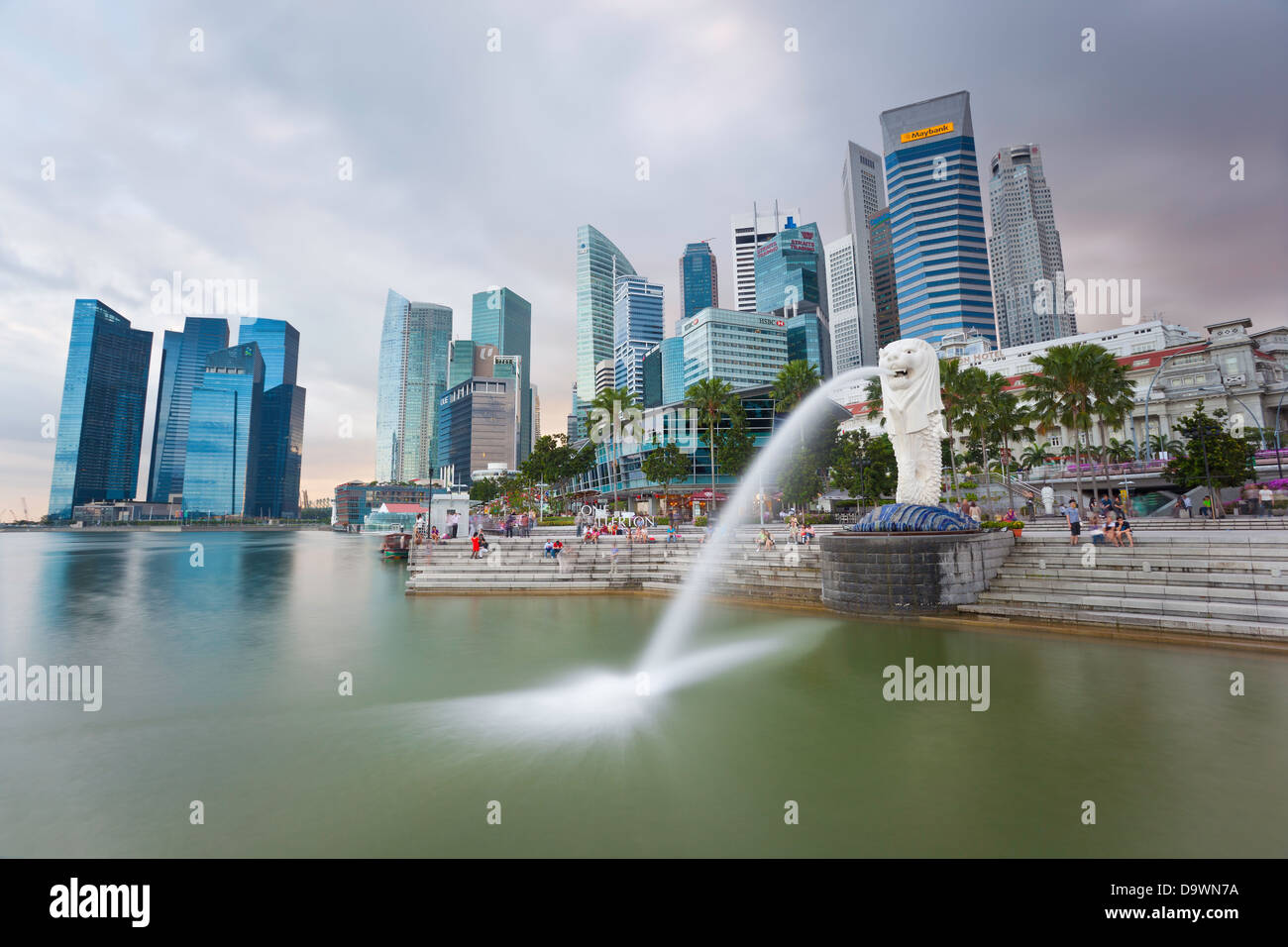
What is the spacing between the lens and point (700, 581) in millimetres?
22328

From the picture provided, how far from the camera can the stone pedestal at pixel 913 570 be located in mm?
15852

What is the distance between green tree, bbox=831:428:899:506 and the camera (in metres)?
A: 43.3

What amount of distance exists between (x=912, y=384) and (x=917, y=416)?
110cm

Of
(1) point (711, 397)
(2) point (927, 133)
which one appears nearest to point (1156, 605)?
(1) point (711, 397)

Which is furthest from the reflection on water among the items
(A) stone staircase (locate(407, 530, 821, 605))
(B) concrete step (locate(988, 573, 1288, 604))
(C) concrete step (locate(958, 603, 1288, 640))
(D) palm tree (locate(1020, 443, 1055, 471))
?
(D) palm tree (locate(1020, 443, 1055, 471))

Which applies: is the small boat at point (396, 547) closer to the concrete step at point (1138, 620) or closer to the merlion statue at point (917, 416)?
the merlion statue at point (917, 416)

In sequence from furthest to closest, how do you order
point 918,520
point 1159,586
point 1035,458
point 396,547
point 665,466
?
point 1035,458 → point 665,466 → point 396,547 → point 918,520 → point 1159,586

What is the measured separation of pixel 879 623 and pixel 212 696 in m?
16.2

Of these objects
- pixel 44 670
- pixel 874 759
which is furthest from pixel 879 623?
pixel 44 670

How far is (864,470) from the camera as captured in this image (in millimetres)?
43812

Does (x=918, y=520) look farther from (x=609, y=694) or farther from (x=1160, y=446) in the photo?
(x=1160, y=446)

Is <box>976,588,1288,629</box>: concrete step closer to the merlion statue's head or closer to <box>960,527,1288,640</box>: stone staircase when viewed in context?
<box>960,527,1288,640</box>: stone staircase

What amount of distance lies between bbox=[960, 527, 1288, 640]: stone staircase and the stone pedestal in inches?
23.0
